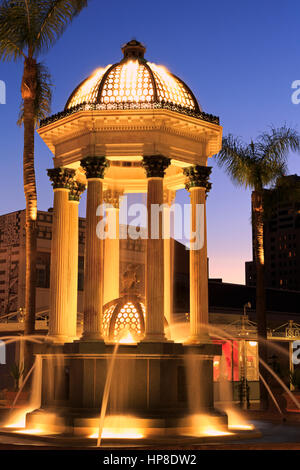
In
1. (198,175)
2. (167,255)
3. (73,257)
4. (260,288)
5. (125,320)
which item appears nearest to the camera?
(125,320)

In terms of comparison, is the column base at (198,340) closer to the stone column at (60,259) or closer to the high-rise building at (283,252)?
the stone column at (60,259)

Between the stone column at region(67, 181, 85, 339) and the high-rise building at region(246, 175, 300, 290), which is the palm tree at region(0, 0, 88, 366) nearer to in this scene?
the stone column at region(67, 181, 85, 339)

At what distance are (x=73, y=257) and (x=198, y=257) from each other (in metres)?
5.20

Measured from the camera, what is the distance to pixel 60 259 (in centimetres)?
2700

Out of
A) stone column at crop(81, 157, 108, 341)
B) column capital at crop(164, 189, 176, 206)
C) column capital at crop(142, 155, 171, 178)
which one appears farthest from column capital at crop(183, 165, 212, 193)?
stone column at crop(81, 157, 108, 341)

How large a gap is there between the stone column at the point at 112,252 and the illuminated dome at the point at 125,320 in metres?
2.75

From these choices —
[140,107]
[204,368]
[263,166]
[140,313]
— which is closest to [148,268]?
[140,313]

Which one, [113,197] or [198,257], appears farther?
[113,197]

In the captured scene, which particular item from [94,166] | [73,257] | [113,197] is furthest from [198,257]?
[113,197]

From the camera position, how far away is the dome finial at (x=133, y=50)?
28608 millimetres

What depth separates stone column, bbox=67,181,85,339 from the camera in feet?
88.6

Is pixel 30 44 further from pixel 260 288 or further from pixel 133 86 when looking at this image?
pixel 260 288

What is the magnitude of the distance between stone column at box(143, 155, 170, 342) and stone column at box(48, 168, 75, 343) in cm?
391
